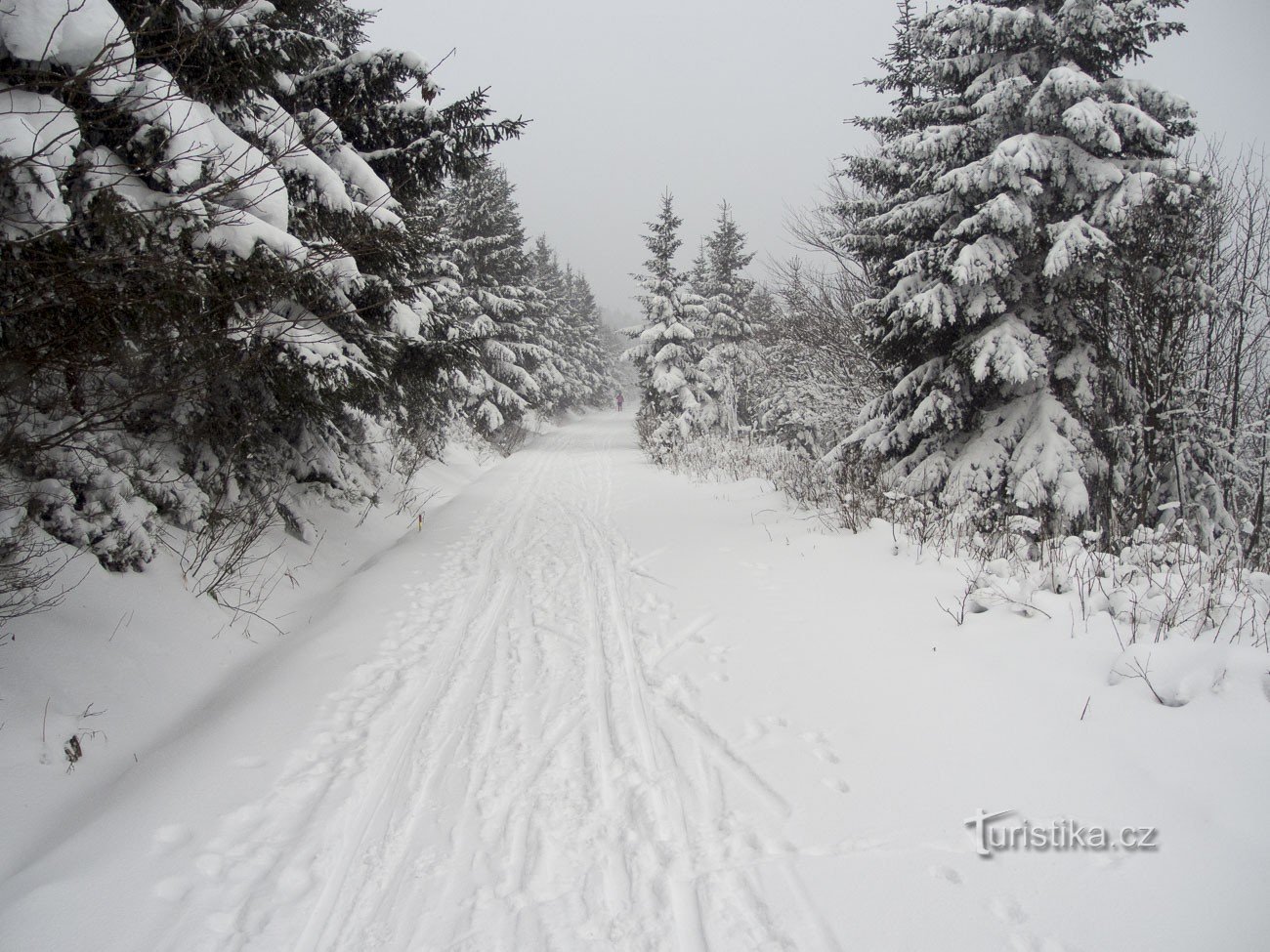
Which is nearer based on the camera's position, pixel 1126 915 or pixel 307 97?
pixel 1126 915

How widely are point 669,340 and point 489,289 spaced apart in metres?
7.22

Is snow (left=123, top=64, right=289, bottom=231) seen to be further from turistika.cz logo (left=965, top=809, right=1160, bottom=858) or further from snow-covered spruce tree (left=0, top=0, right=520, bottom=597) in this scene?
turistika.cz logo (left=965, top=809, right=1160, bottom=858)

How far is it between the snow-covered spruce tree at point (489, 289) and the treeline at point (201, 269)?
10.7 m

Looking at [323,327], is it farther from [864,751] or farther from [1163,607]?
[1163,607]

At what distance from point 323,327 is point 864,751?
568 centimetres

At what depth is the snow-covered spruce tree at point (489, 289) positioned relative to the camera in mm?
18797

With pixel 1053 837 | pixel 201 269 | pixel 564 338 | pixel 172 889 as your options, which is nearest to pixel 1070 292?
pixel 1053 837

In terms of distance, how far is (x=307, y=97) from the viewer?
20.4ft

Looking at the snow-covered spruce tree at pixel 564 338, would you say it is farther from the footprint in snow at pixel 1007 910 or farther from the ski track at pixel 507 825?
the footprint in snow at pixel 1007 910

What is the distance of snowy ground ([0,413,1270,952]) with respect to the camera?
7.04 ft

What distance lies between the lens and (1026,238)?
699cm

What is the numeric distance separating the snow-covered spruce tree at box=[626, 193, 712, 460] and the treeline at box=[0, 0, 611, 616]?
1390cm

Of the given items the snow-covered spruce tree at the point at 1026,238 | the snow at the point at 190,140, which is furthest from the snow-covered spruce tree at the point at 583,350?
the snow at the point at 190,140

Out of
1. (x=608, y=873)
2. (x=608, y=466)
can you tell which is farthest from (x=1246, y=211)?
(x=608, y=466)
